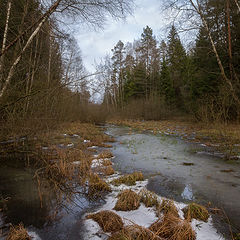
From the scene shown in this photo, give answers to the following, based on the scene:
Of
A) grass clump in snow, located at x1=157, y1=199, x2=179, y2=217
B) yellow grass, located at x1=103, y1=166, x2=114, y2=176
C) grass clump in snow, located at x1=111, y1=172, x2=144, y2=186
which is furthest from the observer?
yellow grass, located at x1=103, y1=166, x2=114, y2=176

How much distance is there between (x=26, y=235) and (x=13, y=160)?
15.3 ft

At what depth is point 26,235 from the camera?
2.79m

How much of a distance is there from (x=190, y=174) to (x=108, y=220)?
3.26 meters

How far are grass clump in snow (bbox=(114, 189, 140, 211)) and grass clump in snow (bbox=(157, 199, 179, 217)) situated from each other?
1.45 ft

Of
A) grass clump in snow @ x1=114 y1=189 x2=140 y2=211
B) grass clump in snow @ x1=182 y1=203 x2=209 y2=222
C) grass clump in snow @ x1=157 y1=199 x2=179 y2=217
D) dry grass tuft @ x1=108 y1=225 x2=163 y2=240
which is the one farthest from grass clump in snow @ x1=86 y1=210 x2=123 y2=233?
grass clump in snow @ x1=182 y1=203 x2=209 y2=222

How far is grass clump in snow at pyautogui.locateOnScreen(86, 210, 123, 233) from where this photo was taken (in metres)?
2.96

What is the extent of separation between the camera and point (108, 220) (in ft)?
10.1

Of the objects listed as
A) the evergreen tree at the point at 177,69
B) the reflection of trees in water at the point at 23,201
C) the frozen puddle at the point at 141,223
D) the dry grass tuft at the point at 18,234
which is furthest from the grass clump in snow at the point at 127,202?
the evergreen tree at the point at 177,69

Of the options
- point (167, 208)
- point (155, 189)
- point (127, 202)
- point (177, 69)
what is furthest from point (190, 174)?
point (177, 69)

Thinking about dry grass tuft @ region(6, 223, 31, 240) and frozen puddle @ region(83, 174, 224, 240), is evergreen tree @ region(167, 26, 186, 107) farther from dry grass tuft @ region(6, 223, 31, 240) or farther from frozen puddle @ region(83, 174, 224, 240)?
dry grass tuft @ region(6, 223, 31, 240)

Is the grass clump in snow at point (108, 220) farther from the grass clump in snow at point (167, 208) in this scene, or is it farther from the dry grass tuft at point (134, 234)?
the grass clump in snow at point (167, 208)

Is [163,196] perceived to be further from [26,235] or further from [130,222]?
[26,235]

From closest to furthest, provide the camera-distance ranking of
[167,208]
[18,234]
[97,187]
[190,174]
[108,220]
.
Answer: [18,234]
[108,220]
[167,208]
[97,187]
[190,174]

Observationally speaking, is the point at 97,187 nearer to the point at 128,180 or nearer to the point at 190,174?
the point at 128,180
